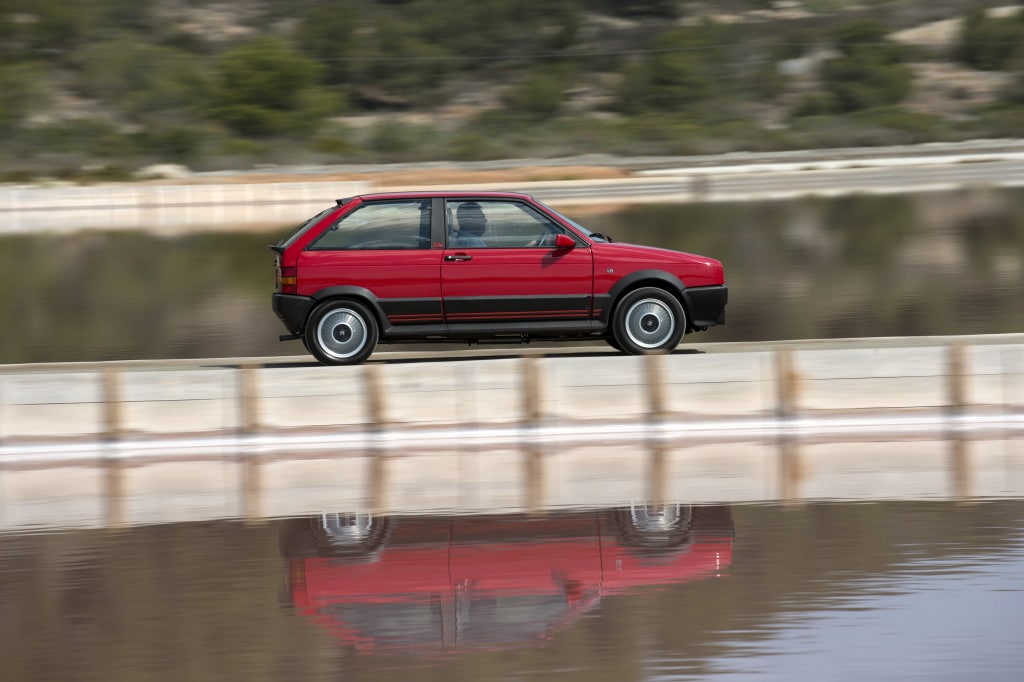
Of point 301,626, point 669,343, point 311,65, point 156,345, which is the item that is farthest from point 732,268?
point 311,65

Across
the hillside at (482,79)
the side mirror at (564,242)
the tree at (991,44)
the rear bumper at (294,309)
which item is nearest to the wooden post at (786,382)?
the side mirror at (564,242)

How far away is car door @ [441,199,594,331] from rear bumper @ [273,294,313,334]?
45.8 inches

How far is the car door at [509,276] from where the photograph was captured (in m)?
13.6

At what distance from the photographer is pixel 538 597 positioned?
8172mm

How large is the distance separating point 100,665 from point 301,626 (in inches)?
39.6

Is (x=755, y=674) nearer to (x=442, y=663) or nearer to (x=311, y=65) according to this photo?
(x=442, y=663)

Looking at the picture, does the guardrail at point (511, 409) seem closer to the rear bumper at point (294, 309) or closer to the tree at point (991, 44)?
the rear bumper at point (294, 309)

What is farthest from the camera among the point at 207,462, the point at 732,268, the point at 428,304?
the point at 732,268

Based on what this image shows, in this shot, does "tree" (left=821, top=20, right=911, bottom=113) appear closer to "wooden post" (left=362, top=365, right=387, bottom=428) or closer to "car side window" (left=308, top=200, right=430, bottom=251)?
"car side window" (left=308, top=200, right=430, bottom=251)

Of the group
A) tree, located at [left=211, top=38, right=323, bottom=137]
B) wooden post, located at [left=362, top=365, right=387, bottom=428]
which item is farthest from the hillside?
wooden post, located at [left=362, top=365, right=387, bottom=428]

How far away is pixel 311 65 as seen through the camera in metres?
89.4

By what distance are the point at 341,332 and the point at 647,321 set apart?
8.59 feet

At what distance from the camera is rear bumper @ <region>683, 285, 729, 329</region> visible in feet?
45.1

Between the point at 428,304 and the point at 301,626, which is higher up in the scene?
the point at 428,304
